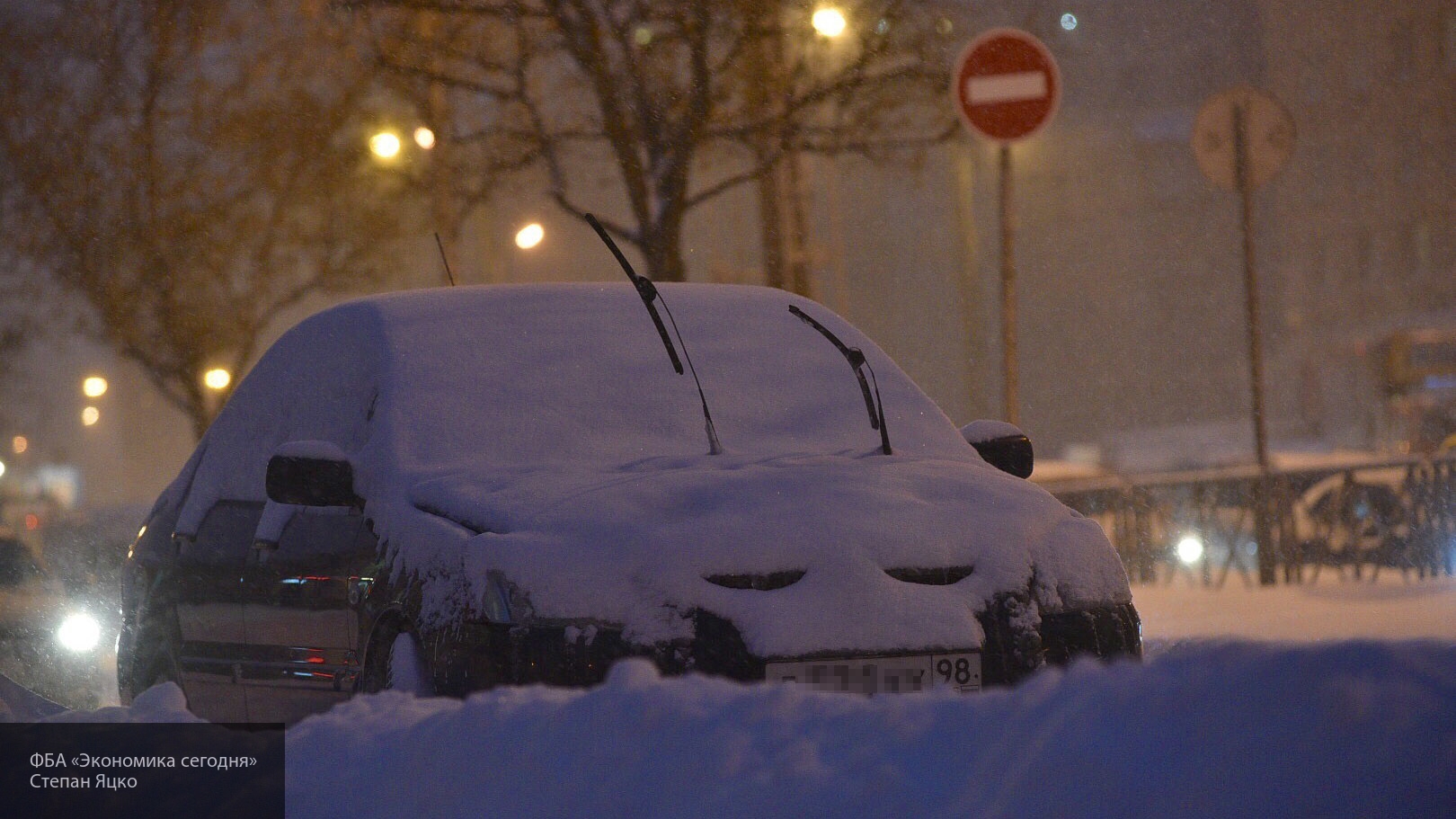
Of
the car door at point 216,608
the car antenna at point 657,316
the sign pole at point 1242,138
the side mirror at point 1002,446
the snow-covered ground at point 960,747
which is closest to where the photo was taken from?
the snow-covered ground at point 960,747

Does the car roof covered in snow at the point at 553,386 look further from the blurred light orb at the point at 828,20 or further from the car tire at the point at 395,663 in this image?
the blurred light orb at the point at 828,20

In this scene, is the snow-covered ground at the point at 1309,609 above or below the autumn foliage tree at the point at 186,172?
below

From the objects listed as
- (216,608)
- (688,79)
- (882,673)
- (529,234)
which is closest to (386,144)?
(529,234)

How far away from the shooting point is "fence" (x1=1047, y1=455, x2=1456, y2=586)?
12484 millimetres

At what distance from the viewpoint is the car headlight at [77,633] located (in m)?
8.16

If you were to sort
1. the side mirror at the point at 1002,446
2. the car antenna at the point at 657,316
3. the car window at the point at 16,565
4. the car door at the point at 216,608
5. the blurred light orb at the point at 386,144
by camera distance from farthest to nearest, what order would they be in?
the blurred light orb at the point at 386,144 → the car window at the point at 16,565 → the side mirror at the point at 1002,446 → the car door at the point at 216,608 → the car antenna at the point at 657,316

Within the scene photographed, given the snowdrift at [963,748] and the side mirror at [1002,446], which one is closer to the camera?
the snowdrift at [963,748]

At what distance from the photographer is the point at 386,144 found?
20.0m

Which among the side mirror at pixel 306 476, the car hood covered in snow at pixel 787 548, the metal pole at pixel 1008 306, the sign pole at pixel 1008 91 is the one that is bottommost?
the car hood covered in snow at pixel 787 548

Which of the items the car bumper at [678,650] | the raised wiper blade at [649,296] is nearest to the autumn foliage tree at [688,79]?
the raised wiper blade at [649,296]

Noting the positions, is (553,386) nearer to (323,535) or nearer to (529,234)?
(323,535)

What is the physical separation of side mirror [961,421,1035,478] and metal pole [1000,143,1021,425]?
11.9 feet

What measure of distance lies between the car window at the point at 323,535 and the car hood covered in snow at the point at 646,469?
0.11 meters

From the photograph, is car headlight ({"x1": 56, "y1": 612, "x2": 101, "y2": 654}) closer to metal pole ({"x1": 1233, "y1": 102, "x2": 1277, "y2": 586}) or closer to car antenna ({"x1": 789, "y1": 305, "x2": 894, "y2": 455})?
car antenna ({"x1": 789, "y1": 305, "x2": 894, "y2": 455})
